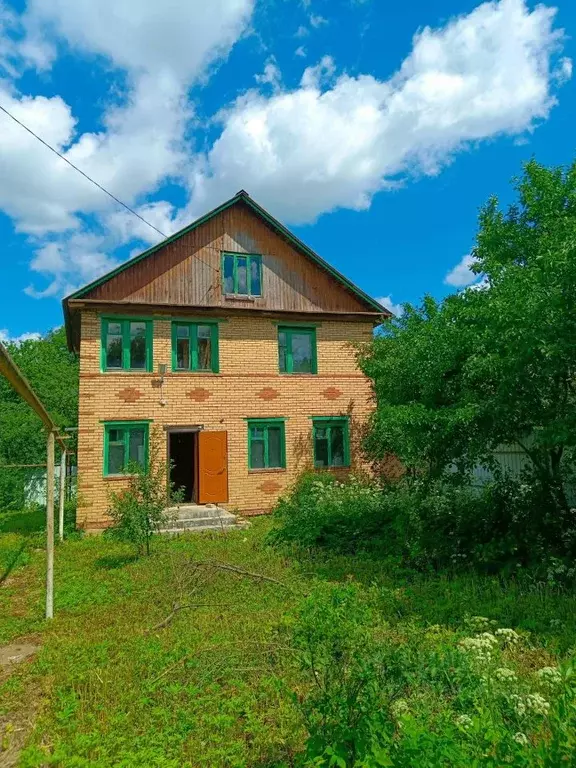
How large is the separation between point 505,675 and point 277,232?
14.1 meters

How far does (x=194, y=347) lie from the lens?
14.7m

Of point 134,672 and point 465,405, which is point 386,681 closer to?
point 134,672

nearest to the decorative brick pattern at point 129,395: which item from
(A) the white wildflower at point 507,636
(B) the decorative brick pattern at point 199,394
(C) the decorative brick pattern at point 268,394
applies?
(B) the decorative brick pattern at point 199,394

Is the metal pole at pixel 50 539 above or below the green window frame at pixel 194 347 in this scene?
below

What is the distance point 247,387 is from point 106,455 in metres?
4.41

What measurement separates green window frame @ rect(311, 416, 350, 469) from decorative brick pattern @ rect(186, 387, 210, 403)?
11.3 feet

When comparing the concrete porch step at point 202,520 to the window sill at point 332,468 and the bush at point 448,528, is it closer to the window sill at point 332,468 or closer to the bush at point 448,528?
the bush at point 448,528

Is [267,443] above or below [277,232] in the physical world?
below

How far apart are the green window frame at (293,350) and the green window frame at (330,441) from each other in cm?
165

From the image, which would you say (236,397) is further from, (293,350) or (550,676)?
(550,676)

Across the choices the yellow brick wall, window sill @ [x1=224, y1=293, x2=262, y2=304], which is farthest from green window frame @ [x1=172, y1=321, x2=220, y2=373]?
window sill @ [x1=224, y1=293, x2=262, y2=304]

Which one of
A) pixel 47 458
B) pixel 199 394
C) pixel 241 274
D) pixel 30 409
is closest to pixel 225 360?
pixel 199 394

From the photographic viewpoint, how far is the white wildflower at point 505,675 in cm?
394

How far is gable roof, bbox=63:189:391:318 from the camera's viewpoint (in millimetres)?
13711
